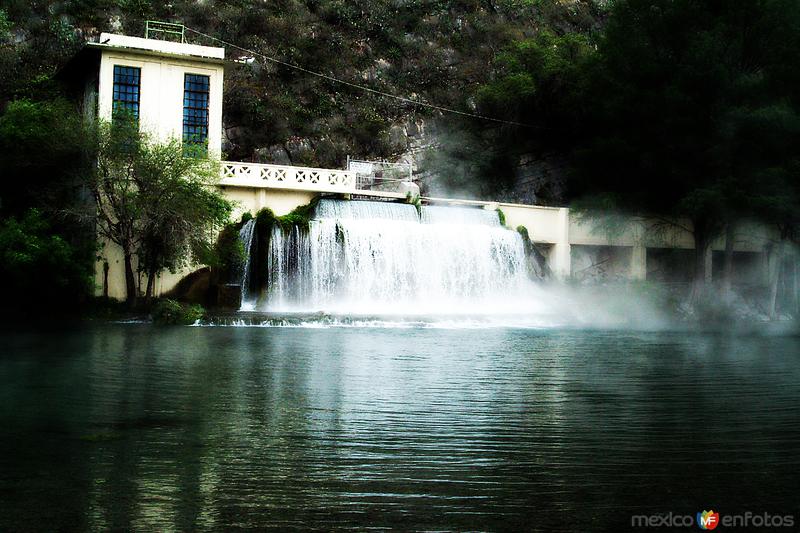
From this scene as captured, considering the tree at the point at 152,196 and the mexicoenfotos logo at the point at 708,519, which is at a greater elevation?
the tree at the point at 152,196

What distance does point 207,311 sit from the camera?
2961 cm

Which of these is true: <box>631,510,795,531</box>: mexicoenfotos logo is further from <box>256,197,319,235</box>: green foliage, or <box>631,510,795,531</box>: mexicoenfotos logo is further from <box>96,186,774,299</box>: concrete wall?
<box>96,186,774,299</box>: concrete wall

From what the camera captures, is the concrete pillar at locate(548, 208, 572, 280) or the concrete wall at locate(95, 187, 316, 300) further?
the concrete pillar at locate(548, 208, 572, 280)

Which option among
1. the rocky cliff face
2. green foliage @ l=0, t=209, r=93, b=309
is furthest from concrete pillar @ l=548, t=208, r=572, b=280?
green foliage @ l=0, t=209, r=93, b=309

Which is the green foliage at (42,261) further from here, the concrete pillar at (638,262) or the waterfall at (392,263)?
the concrete pillar at (638,262)

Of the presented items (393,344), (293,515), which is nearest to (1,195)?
(393,344)

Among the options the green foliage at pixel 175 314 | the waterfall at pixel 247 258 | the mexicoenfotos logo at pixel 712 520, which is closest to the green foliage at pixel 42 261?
the green foliage at pixel 175 314

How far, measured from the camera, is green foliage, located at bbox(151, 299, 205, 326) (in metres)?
27.5

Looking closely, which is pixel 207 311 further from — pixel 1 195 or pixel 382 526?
pixel 382 526

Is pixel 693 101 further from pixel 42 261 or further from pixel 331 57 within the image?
pixel 42 261

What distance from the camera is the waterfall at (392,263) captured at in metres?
32.3

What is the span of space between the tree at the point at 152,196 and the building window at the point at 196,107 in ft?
11.6

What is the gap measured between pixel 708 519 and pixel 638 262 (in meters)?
37.8

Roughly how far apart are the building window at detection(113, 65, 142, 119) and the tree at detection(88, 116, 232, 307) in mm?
2277
